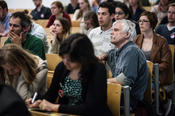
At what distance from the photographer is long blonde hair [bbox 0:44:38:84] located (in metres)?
2.19

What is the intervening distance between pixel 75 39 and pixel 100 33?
1.79 metres

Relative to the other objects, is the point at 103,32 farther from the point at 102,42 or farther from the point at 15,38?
the point at 15,38

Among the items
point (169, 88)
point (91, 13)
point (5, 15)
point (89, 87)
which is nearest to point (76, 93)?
point (89, 87)

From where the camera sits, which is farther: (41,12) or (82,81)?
(41,12)

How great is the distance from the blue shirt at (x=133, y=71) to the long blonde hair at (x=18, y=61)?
2.43 ft

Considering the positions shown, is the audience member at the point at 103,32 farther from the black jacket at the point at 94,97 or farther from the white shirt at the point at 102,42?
the black jacket at the point at 94,97

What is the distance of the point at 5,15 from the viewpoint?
4996 millimetres

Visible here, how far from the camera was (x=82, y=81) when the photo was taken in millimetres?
2109

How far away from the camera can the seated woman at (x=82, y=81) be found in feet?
6.59

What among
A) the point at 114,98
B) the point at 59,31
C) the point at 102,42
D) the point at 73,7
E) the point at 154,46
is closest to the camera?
the point at 114,98

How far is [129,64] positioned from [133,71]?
69 mm

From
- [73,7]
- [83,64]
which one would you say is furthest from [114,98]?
[73,7]

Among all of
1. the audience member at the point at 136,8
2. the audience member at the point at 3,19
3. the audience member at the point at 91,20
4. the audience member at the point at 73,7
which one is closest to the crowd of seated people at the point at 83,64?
the audience member at the point at 91,20

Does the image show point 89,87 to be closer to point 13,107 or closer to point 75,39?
Result: point 75,39
